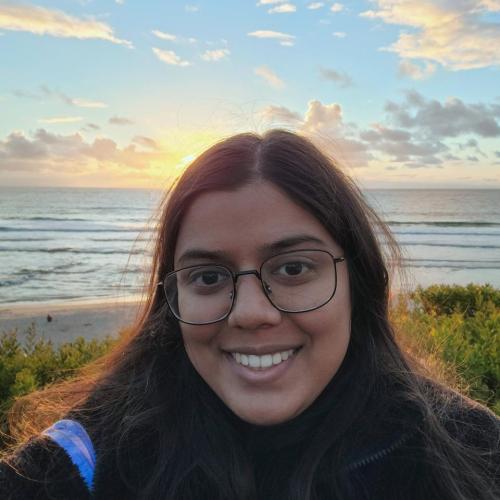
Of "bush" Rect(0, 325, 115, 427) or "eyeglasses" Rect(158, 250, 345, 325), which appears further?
"bush" Rect(0, 325, 115, 427)

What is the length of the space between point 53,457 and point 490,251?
2617cm

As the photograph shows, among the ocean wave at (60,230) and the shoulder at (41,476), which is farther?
the ocean wave at (60,230)

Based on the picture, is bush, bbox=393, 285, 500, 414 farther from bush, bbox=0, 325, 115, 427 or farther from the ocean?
bush, bbox=0, 325, 115, 427

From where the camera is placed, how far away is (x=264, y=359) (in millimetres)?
1686

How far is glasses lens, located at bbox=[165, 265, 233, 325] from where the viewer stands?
1724mm

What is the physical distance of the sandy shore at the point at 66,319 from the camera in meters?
9.86

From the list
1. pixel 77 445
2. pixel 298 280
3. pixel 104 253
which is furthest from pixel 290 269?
pixel 104 253

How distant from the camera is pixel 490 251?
2503cm

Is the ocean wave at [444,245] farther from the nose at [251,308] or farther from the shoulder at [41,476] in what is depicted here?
the shoulder at [41,476]

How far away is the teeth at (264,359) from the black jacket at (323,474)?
0.31 m

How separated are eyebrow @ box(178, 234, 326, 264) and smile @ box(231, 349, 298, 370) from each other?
311 millimetres

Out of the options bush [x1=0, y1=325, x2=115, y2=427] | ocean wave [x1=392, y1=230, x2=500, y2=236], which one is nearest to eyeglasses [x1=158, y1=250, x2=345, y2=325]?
bush [x1=0, y1=325, x2=115, y2=427]

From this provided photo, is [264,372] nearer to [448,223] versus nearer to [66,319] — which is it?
[66,319]

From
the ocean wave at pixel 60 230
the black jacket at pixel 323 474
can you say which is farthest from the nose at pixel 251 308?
the ocean wave at pixel 60 230
